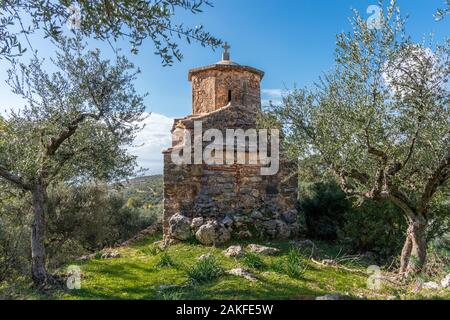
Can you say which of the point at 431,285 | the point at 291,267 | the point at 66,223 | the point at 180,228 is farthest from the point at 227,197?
the point at 66,223

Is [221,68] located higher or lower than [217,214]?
higher

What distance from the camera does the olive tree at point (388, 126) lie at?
6.35 meters

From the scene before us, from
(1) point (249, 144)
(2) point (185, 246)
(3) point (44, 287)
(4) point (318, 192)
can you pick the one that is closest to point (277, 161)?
(1) point (249, 144)

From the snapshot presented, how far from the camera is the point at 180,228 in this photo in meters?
11.3

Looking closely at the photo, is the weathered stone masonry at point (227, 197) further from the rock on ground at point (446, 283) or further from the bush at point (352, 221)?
the rock on ground at point (446, 283)

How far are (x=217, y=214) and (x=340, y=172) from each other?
563 centimetres

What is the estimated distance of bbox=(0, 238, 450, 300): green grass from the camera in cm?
614

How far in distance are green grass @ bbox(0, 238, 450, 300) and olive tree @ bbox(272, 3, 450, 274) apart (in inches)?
62.8

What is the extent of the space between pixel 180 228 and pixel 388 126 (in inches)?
282

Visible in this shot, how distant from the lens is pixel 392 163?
712cm

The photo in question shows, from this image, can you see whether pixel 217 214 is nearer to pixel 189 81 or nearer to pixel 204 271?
pixel 204 271

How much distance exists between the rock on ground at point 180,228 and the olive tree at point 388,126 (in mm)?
5011

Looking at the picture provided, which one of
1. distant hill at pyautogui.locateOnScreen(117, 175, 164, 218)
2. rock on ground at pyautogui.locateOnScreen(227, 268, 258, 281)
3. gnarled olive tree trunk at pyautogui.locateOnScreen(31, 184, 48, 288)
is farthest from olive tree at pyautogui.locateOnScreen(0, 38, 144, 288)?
distant hill at pyautogui.locateOnScreen(117, 175, 164, 218)

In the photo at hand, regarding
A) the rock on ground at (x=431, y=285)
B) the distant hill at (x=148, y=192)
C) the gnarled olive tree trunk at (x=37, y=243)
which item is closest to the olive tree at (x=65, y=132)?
the gnarled olive tree trunk at (x=37, y=243)
